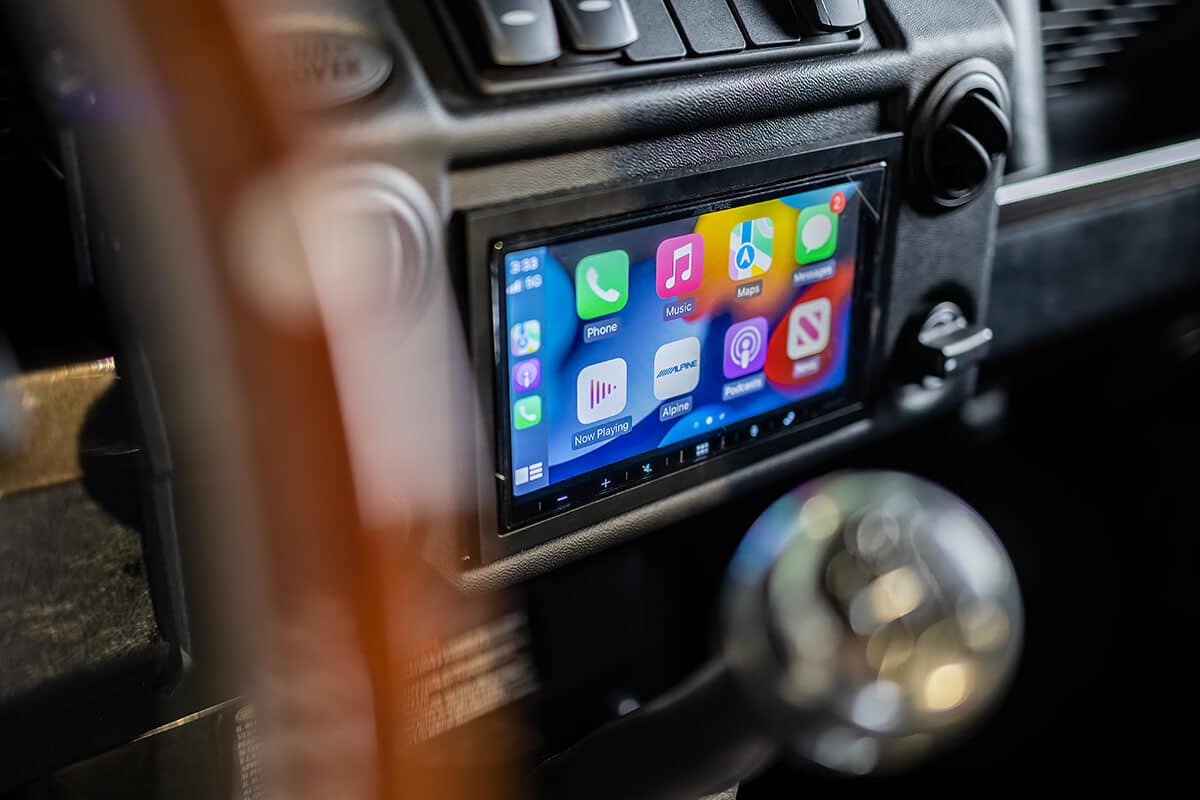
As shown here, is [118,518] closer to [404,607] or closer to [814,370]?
[404,607]

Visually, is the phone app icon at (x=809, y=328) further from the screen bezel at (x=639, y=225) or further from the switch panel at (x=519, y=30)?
the switch panel at (x=519, y=30)

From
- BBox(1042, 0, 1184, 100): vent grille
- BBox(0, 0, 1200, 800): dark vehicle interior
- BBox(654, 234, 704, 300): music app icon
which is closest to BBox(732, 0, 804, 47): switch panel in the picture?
BBox(0, 0, 1200, 800): dark vehicle interior

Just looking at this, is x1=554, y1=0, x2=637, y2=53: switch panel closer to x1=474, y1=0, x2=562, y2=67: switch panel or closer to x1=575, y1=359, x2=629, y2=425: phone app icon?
x1=474, y1=0, x2=562, y2=67: switch panel

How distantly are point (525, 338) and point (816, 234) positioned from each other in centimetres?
21

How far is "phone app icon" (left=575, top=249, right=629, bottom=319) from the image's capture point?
576mm

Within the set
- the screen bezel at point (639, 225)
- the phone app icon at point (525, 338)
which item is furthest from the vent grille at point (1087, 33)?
the phone app icon at point (525, 338)

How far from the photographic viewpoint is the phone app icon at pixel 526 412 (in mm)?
578

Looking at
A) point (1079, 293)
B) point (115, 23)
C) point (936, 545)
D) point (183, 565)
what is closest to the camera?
point (115, 23)

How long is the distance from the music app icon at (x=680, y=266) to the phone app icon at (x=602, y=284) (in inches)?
0.9

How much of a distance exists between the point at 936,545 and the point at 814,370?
29 cm

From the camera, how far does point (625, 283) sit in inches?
23.4

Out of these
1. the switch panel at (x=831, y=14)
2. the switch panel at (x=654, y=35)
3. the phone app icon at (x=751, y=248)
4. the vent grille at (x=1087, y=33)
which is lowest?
the vent grille at (x=1087, y=33)

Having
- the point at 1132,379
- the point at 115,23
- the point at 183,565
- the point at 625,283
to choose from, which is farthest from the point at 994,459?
the point at 115,23

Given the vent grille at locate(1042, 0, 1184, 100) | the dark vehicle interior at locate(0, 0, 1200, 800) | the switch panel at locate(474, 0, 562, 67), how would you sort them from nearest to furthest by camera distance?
1. the dark vehicle interior at locate(0, 0, 1200, 800)
2. the switch panel at locate(474, 0, 562, 67)
3. the vent grille at locate(1042, 0, 1184, 100)
